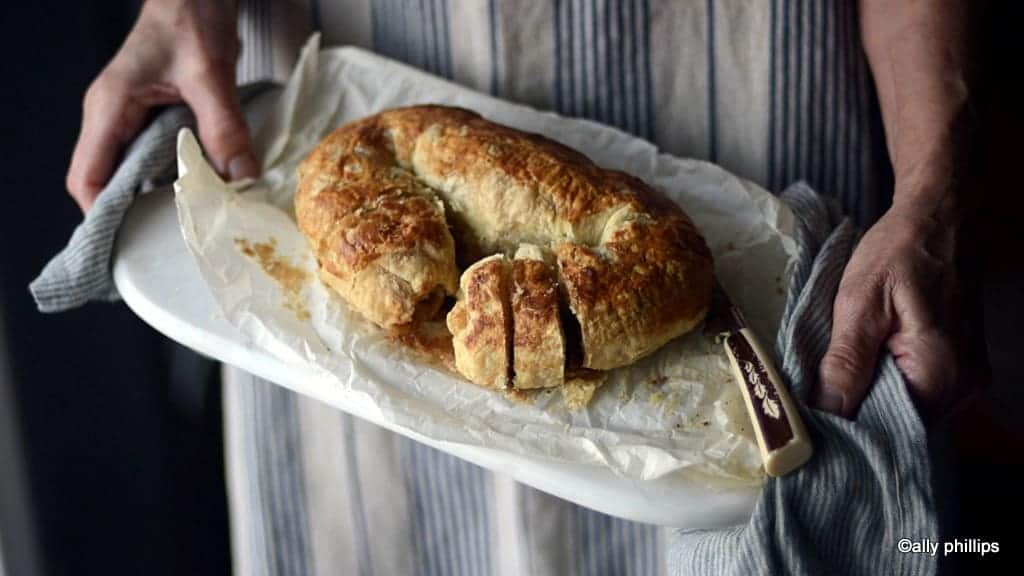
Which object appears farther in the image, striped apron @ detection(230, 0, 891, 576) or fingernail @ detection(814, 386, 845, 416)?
striped apron @ detection(230, 0, 891, 576)

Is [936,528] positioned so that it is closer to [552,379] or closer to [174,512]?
[552,379]

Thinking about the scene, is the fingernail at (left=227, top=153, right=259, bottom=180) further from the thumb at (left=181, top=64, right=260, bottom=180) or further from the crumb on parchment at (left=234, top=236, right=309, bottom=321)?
the crumb on parchment at (left=234, top=236, right=309, bottom=321)

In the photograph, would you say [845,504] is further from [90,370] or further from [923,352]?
[90,370]

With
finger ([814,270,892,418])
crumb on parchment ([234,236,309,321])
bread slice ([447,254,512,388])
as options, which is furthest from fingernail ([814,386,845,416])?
crumb on parchment ([234,236,309,321])

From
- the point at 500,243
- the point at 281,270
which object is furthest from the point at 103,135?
the point at 500,243

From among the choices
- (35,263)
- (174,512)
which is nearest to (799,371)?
(35,263)

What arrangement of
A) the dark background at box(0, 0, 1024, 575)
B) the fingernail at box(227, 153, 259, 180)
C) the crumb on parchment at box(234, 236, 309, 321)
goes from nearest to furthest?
1. the crumb on parchment at box(234, 236, 309, 321)
2. the fingernail at box(227, 153, 259, 180)
3. the dark background at box(0, 0, 1024, 575)
